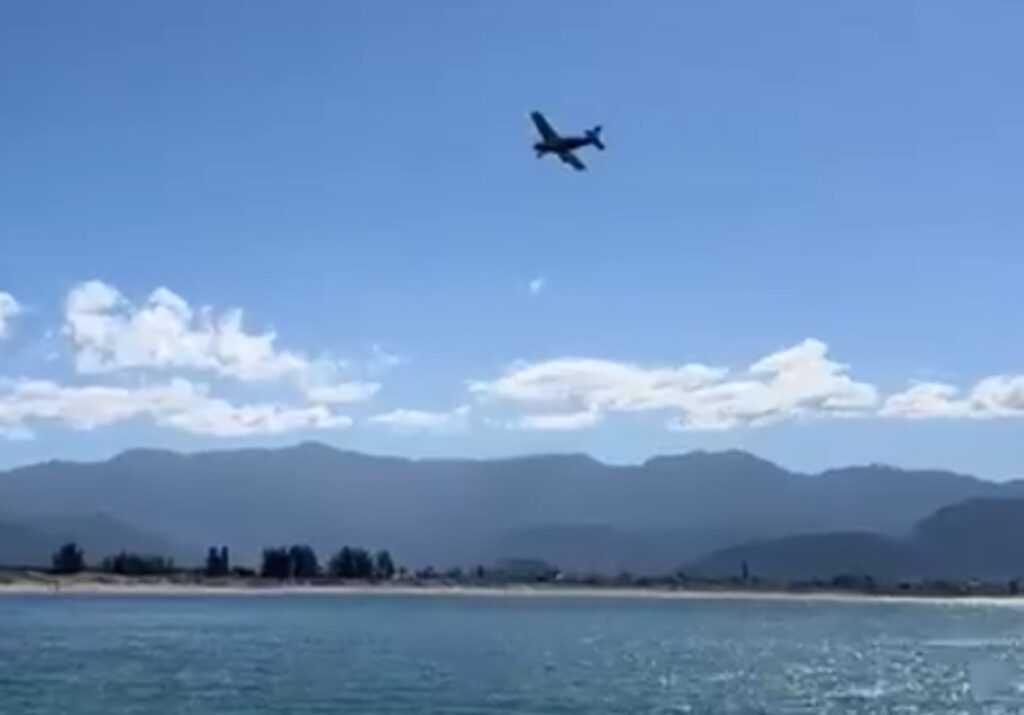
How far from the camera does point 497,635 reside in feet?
460

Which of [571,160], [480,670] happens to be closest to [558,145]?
[571,160]

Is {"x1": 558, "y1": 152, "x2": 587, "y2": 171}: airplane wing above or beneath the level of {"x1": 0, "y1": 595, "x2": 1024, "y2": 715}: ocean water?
above

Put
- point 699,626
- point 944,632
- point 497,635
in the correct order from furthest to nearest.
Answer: point 699,626 → point 944,632 → point 497,635

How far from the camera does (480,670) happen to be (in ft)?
298

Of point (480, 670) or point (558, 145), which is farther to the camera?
point (480, 670)

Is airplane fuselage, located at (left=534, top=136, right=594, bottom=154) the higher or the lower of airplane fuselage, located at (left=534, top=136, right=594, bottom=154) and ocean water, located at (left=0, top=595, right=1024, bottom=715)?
the higher

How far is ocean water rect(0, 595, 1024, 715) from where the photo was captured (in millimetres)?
69562

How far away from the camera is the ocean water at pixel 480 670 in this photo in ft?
228

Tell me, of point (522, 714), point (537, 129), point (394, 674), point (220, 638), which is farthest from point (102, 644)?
point (537, 129)

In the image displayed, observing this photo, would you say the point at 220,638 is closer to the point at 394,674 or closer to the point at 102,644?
the point at 102,644

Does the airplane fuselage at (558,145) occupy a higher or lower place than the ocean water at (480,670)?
higher

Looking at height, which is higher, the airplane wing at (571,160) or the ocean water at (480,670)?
the airplane wing at (571,160)

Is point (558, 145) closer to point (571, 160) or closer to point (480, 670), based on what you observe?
point (571, 160)

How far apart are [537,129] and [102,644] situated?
62989mm
